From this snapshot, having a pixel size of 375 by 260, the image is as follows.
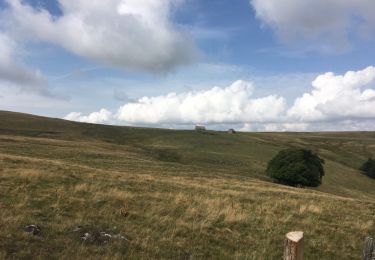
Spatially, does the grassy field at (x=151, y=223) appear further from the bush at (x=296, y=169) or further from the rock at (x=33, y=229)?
the bush at (x=296, y=169)

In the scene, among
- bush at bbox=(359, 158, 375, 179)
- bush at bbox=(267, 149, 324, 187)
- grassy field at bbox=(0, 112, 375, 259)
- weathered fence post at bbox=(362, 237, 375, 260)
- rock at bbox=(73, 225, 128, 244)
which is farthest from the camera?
bush at bbox=(359, 158, 375, 179)

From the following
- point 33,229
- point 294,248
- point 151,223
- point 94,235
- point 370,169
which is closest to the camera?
point 294,248

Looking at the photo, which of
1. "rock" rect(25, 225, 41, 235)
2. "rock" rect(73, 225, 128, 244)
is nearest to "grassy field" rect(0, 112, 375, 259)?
"rock" rect(73, 225, 128, 244)

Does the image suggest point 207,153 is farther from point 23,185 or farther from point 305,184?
point 23,185

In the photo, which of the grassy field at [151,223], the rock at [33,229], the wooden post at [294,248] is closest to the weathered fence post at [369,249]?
the wooden post at [294,248]

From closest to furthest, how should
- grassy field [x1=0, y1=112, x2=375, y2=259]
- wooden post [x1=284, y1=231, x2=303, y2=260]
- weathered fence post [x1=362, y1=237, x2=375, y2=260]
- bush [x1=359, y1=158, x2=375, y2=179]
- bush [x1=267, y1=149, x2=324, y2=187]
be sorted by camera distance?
wooden post [x1=284, y1=231, x2=303, y2=260] → weathered fence post [x1=362, y1=237, x2=375, y2=260] → grassy field [x1=0, y1=112, x2=375, y2=259] → bush [x1=267, y1=149, x2=324, y2=187] → bush [x1=359, y1=158, x2=375, y2=179]

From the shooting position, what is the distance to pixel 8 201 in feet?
43.1

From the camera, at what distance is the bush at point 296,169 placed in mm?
60494

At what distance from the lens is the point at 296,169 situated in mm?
60469

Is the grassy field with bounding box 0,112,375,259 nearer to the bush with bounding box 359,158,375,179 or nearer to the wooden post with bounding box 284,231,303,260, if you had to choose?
the wooden post with bounding box 284,231,303,260

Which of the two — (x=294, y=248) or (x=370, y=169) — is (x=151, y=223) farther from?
(x=370, y=169)

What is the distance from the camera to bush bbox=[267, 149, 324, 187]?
6049cm

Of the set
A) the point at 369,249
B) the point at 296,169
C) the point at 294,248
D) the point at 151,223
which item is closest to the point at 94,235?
the point at 151,223

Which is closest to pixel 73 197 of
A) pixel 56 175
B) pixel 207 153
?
pixel 56 175
